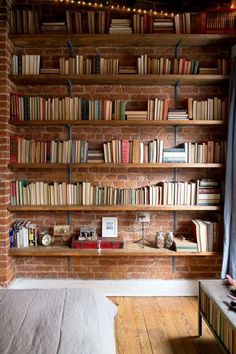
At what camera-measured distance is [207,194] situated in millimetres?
3441

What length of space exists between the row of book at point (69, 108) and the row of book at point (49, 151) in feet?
0.80

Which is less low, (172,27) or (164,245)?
(172,27)

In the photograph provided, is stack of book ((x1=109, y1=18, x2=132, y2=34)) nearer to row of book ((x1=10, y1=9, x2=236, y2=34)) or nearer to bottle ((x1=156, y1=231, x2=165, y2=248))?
row of book ((x1=10, y1=9, x2=236, y2=34))

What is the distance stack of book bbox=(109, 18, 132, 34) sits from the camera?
326cm

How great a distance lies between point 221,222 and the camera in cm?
340

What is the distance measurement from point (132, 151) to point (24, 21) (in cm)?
167

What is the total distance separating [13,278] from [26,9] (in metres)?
2.85

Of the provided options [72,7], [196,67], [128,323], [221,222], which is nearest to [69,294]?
[128,323]

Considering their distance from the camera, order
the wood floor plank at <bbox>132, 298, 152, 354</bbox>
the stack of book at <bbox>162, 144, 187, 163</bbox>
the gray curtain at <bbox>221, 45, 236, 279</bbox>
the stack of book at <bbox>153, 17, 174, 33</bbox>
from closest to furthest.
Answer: the wood floor plank at <bbox>132, 298, 152, 354</bbox> → the gray curtain at <bbox>221, 45, 236, 279</bbox> → the stack of book at <bbox>153, 17, 174, 33</bbox> → the stack of book at <bbox>162, 144, 187, 163</bbox>

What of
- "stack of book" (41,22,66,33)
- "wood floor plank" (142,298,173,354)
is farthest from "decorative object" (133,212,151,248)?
"stack of book" (41,22,66,33)

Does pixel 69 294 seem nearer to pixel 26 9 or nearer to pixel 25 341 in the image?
pixel 25 341

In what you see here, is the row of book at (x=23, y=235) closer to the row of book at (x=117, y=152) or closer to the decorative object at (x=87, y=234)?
the decorative object at (x=87, y=234)

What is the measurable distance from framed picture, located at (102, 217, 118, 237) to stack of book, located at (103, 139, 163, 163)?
643 millimetres

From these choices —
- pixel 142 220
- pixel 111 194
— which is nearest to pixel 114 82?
pixel 111 194
